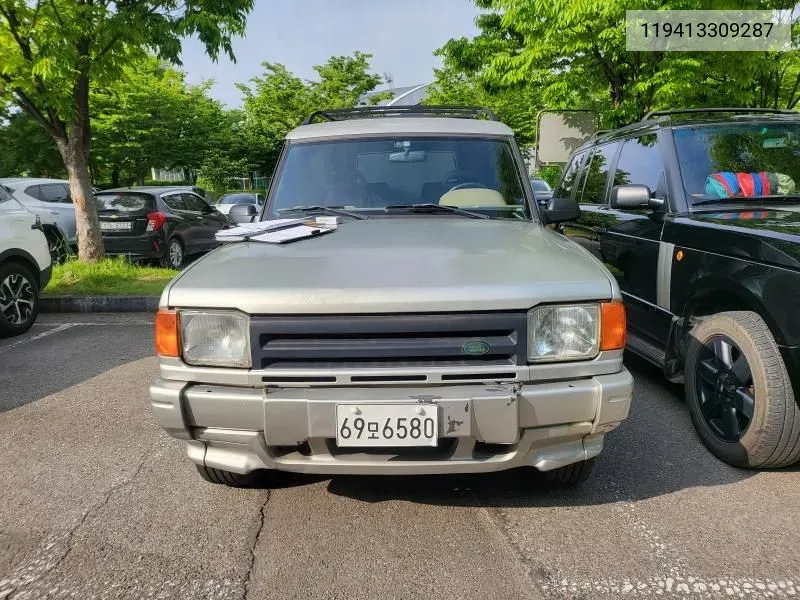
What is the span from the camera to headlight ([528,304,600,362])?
8.44ft

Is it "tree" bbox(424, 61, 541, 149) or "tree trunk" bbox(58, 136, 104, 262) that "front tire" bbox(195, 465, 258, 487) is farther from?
"tree" bbox(424, 61, 541, 149)

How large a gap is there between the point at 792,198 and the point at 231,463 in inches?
151

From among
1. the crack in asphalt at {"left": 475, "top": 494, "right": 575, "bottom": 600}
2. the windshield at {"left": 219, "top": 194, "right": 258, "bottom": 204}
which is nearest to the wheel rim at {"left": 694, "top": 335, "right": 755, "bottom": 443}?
the crack in asphalt at {"left": 475, "top": 494, "right": 575, "bottom": 600}

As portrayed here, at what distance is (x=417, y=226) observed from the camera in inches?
139

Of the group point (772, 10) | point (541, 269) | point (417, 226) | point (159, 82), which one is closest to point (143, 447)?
Answer: point (417, 226)

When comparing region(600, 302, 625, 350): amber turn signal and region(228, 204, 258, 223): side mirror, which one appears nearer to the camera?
region(600, 302, 625, 350): amber turn signal

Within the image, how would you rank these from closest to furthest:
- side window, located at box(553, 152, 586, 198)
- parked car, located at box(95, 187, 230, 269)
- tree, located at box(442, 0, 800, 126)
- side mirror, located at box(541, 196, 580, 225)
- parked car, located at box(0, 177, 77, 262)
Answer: side mirror, located at box(541, 196, 580, 225) < side window, located at box(553, 152, 586, 198) < tree, located at box(442, 0, 800, 126) < parked car, located at box(95, 187, 230, 269) < parked car, located at box(0, 177, 77, 262)

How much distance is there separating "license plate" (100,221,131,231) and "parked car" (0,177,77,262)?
2.76ft

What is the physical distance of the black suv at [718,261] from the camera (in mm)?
3164

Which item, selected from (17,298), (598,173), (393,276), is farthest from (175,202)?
(393,276)

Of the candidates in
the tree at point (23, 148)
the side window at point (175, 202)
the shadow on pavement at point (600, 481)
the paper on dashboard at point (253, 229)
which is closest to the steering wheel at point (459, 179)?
the paper on dashboard at point (253, 229)

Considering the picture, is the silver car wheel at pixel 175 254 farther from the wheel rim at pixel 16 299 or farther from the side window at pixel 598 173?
the side window at pixel 598 173

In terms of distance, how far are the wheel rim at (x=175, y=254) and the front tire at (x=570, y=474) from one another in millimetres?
9925

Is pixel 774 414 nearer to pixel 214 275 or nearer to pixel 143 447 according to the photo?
pixel 214 275
